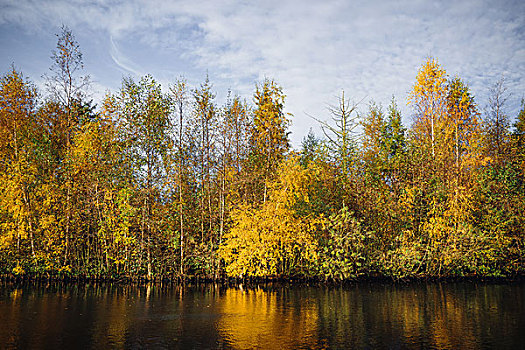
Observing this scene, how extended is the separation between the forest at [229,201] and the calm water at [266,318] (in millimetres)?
2619

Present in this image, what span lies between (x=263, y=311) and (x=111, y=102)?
704 inches

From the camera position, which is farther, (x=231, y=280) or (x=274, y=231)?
(x=231, y=280)

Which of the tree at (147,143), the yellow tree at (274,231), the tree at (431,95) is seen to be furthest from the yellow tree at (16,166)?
the tree at (431,95)

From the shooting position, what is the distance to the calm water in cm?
966

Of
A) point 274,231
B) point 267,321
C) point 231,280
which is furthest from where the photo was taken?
point 231,280

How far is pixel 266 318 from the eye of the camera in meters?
12.8

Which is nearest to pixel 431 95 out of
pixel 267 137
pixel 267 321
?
pixel 267 137

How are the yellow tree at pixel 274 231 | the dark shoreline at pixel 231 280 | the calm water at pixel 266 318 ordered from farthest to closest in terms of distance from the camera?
1. the dark shoreline at pixel 231 280
2. the yellow tree at pixel 274 231
3. the calm water at pixel 266 318

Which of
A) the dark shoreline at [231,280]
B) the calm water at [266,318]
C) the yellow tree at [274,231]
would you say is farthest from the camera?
the dark shoreline at [231,280]

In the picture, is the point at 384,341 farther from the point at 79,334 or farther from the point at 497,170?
the point at 497,170

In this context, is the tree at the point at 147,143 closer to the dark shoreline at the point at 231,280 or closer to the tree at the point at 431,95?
the dark shoreline at the point at 231,280

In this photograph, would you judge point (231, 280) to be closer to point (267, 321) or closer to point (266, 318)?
point (266, 318)

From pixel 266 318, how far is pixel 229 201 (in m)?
12.8

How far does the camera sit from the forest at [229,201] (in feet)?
73.2
